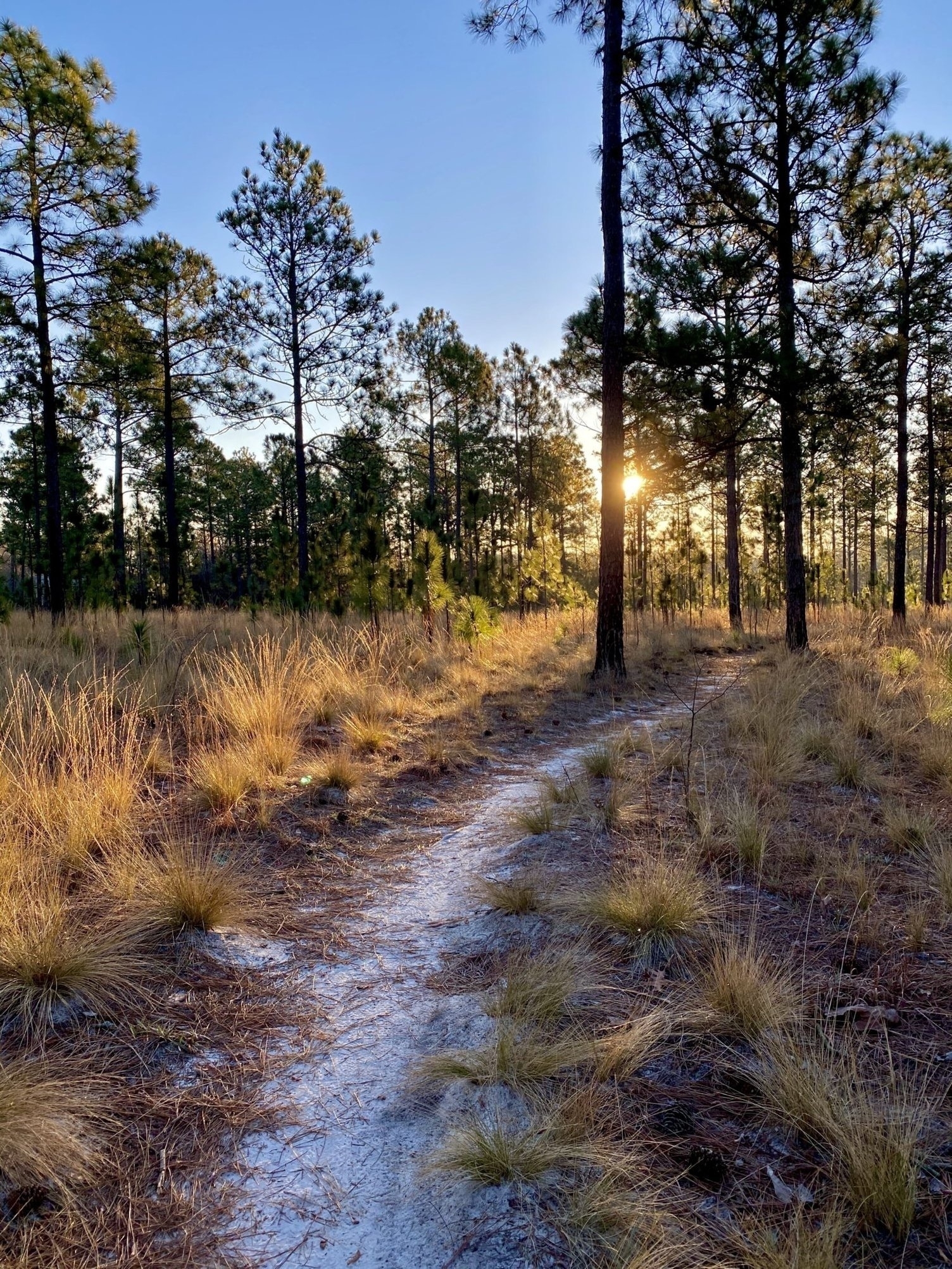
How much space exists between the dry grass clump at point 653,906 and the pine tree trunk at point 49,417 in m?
11.7

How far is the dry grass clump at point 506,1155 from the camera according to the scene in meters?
1.39

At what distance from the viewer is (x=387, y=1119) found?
165 centimetres

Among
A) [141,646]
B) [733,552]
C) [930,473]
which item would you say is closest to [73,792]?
[141,646]

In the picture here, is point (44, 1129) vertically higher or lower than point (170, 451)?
lower

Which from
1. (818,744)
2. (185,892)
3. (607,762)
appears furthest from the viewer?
(818,744)

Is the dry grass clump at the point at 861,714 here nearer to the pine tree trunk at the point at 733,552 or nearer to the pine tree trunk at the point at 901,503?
the pine tree trunk at the point at 901,503

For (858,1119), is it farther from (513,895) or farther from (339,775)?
(339,775)

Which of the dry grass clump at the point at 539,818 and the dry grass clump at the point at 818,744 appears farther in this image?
the dry grass clump at the point at 818,744

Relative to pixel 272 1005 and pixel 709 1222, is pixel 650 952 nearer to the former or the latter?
pixel 709 1222

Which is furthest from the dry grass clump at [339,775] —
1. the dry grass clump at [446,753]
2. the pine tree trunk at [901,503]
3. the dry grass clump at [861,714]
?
the pine tree trunk at [901,503]

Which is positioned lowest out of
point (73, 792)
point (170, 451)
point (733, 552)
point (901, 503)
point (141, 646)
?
point (73, 792)

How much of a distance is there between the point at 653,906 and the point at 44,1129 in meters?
1.85

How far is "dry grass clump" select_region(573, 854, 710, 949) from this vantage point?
2303 millimetres

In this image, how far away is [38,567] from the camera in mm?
22938
